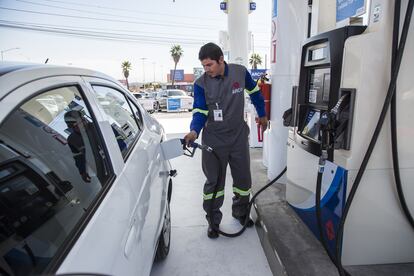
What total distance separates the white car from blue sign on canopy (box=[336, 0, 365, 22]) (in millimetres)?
1692

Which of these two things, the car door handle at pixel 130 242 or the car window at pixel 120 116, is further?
the car window at pixel 120 116

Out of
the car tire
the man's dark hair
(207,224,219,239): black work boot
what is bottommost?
(207,224,219,239): black work boot

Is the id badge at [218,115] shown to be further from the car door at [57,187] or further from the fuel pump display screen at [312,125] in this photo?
the car door at [57,187]

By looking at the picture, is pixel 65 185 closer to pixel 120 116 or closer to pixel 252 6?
pixel 120 116

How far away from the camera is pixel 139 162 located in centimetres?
185

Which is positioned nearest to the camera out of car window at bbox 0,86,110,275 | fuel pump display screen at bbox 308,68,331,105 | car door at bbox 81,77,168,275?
car window at bbox 0,86,110,275

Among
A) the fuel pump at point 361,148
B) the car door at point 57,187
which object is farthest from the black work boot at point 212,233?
the car door at point 57,187

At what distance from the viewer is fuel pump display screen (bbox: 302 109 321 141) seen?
245 cm

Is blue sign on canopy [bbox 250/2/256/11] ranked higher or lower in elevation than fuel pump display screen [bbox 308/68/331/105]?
higher

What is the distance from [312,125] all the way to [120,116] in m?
1.45

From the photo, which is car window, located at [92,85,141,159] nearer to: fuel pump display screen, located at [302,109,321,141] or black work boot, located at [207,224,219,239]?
black work boot, located at [207,224,219,239]

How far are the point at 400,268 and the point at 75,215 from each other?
213 cm

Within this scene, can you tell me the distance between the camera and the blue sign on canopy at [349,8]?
6.74 ft

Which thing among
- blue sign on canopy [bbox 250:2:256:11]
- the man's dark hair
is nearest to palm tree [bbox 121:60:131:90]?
blue sign on canopy [bbox 250:2:256:11]
